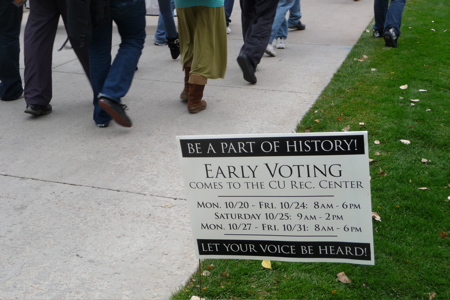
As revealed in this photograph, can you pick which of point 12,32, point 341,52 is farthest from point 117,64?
point 341,52

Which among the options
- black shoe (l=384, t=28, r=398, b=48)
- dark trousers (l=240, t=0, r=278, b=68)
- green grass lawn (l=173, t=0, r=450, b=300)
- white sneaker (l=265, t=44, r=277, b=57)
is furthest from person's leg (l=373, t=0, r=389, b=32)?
dark trousers (l=240, t=0, r=278, b=68)

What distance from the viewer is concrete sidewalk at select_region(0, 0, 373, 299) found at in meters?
3.23

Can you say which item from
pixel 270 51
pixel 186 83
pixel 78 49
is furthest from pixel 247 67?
pixel 78 49

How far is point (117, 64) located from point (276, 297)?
2813mm

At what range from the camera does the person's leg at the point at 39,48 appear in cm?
540

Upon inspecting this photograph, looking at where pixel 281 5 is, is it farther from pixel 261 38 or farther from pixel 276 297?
pixel 276 297

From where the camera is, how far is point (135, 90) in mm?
6609

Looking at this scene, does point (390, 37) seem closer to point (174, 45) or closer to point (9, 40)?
point (174, 45)

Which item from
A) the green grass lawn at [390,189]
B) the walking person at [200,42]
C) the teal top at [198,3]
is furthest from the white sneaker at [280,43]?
the teal top at [198,3]

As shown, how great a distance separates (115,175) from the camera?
445 centimetres

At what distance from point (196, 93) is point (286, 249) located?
10.2ft

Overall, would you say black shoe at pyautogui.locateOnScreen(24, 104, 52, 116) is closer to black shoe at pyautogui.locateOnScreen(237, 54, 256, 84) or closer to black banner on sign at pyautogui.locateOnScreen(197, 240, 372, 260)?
black shoe at pyautogui.locateOnScreen(237, 54, 256, 84)

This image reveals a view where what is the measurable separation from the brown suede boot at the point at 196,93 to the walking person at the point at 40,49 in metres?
0.95

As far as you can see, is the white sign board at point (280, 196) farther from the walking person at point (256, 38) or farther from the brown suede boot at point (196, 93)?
the walking person at point (256, 38)
